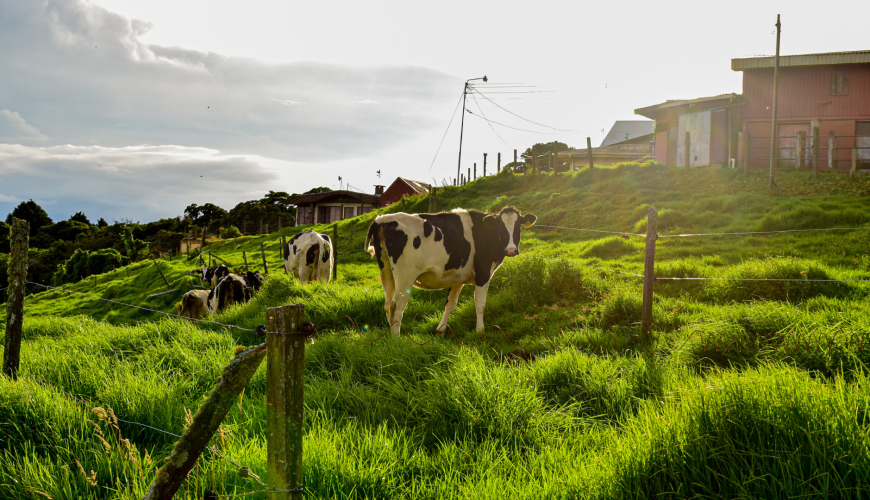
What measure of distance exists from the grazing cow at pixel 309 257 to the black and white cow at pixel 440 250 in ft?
18.1

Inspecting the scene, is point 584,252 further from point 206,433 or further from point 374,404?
point 206,433

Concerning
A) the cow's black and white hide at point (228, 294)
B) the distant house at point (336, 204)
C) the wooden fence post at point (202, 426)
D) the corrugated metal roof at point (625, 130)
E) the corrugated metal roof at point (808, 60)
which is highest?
the corrugated metal roof at point (625, 130)

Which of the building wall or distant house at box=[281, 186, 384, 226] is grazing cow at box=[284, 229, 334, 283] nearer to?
the building wall

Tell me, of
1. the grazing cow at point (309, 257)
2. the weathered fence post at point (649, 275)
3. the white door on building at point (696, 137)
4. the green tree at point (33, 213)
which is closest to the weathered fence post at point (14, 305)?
the weathered fence post at point (649, 275)

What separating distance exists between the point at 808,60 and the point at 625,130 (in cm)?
2784

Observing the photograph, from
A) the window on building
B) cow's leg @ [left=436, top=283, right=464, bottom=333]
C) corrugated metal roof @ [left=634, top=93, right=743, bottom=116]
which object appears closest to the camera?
cow's leg @ [left=436, top=283, right=464, bottom=333]

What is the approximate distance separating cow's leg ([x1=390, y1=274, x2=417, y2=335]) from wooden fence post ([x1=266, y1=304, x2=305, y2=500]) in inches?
218

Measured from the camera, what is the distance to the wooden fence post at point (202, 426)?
81.4 inches

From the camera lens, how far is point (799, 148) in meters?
22.8

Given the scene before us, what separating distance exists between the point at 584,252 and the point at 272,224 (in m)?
46.8

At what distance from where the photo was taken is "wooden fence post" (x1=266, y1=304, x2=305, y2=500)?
2049 mm

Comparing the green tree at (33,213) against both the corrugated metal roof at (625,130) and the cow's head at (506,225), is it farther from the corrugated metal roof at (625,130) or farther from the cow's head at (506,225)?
the cow's head at (506,225)

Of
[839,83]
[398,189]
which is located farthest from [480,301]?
[398,189]

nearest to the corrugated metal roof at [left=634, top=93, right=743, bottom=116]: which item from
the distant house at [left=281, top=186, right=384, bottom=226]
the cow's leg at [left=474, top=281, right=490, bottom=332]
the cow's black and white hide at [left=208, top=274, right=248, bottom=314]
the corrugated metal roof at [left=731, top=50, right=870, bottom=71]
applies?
the corrugated metal roof at [left=731, top=50, right=870, bottom=71]
